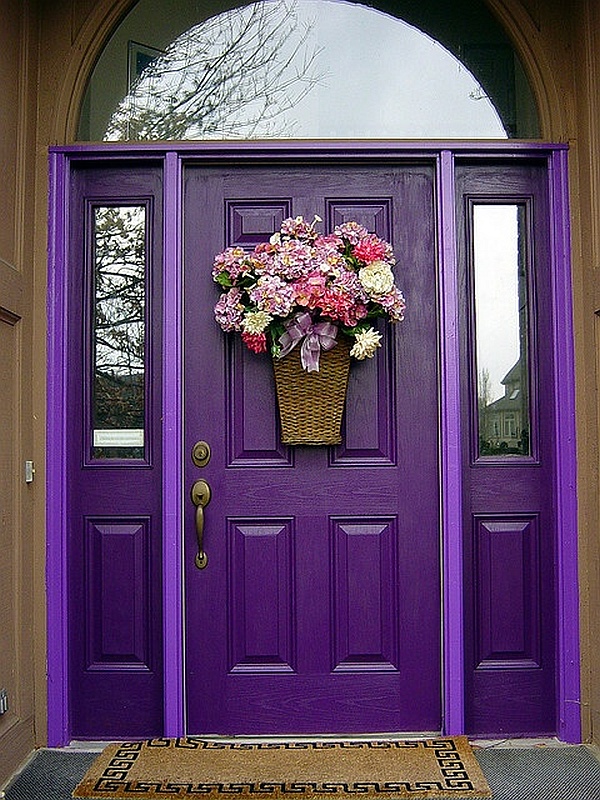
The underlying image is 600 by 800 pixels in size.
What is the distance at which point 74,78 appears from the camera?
324 cm

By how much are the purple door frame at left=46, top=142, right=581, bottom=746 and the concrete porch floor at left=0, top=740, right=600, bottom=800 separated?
0.10 m

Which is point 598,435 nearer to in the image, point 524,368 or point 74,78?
point 524,368

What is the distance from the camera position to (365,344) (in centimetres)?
308

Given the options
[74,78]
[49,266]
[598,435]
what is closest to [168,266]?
[49,266]

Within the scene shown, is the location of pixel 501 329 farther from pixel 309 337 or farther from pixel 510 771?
pixel 510 771

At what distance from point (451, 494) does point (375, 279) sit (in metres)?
0.74

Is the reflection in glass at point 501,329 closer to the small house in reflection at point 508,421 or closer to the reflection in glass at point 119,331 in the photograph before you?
the small house in reflection at point 508,421

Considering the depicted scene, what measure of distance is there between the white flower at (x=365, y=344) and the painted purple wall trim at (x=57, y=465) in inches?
38.0

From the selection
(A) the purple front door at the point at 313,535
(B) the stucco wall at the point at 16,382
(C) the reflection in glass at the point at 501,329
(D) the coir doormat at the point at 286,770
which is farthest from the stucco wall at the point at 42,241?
(A) the purple front door at the point at 313,535

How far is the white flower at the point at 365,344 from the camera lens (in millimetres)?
3084

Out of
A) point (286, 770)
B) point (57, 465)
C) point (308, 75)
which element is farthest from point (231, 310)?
point (286, 770)

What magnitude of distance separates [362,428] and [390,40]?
1.32 m

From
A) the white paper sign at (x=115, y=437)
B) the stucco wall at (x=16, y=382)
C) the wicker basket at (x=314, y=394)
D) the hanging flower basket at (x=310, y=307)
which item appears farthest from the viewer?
the white paper sign at (x=115, y=437)

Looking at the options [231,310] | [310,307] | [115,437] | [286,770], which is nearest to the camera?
[286,770]
